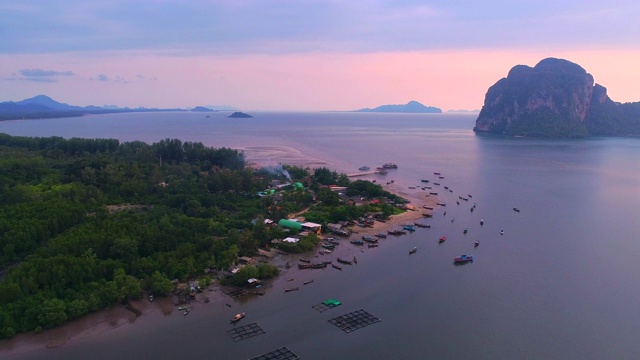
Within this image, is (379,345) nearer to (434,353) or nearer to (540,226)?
(434,353)

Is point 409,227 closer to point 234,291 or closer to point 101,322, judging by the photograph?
point 234,291

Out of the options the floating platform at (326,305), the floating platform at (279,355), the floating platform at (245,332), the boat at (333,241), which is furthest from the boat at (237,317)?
the boat at (333,241)

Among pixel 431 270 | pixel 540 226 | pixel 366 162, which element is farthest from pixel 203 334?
pixel 366 162

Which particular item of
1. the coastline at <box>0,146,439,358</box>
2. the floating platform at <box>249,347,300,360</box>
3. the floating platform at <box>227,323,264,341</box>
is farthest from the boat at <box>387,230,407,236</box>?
the floating platform at <box>249,347,300,360</box>

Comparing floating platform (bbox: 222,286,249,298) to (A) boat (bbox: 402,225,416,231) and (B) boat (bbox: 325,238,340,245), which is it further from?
(A) boat (bbox: 402,225,416,231)

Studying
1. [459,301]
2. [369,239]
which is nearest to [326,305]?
[459,301]
